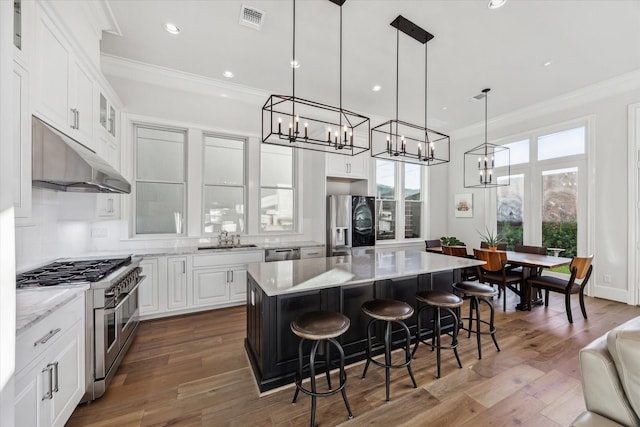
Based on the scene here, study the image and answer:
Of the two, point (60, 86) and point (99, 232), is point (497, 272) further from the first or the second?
point (99, 232)

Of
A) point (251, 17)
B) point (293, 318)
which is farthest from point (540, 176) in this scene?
point (251, 17)

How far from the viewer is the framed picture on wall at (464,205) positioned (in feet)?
19.9

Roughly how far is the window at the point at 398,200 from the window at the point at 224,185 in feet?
8.75

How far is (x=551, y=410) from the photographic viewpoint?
1.83 metres

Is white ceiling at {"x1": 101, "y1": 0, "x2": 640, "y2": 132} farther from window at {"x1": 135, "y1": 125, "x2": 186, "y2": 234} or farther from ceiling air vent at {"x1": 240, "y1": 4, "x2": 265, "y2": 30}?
window at {"x1": 135, "y1": 125, "x2": 186, "y2": 234}

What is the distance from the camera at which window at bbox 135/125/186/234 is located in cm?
379

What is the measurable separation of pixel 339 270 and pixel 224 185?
275cm

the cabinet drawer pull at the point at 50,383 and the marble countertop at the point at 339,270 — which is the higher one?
the marble countertop at the point at 339,270

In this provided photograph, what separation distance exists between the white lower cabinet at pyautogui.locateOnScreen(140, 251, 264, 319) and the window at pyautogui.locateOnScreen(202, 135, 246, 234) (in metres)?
0.72

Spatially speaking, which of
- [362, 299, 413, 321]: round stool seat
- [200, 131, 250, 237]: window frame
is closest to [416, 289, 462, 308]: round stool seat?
[362, 299, 413, 321]: round stool seat

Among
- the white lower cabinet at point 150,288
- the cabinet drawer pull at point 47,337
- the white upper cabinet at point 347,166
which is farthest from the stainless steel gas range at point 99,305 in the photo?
the white upper cabinet at point 347,166

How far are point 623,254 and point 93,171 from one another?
6.70 metres

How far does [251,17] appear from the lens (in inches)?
105

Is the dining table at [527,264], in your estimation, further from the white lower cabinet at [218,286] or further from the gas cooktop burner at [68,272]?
the gas cooktop burner at [68,272]
